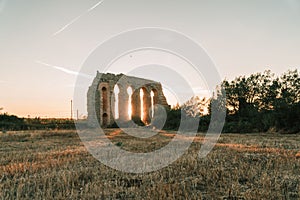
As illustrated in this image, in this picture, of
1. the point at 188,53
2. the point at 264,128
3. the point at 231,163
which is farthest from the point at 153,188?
the point at 264,128

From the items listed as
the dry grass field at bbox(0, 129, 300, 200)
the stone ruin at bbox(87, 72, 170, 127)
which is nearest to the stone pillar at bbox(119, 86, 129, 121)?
the stone ruin at bbox(87, 72, 170, 127)

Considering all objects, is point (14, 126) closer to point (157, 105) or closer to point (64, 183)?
point (157, 105)

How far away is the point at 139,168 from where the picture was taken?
18.3 ft

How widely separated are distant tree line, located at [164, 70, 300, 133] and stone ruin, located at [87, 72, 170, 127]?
776 cm

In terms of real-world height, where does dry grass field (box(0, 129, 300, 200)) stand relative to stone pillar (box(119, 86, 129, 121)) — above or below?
below

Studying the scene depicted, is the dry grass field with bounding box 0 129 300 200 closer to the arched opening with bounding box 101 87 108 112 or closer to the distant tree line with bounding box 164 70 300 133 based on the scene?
the distant tree line with bounding box 164 70 300 133

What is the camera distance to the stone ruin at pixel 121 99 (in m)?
33.6

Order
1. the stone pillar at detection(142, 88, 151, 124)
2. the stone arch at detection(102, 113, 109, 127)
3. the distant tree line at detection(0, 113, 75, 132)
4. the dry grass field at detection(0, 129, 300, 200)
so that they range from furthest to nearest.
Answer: the stone pillar at detection(142, 88, 151, 124)
the stone arch at detection(102, 113, 109, 127)
the distant tree line at detection(0, 113, 75, 132)
the dry grass field at detection(0, 129, 300, 200)

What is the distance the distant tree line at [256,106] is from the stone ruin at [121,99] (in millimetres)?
7757

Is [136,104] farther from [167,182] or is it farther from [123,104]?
[167,182]

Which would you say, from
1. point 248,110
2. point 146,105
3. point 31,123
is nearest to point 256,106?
point 248,110

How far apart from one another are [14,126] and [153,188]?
2552 centimetres

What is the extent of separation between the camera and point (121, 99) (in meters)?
36.7

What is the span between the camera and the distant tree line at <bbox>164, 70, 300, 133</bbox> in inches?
852
